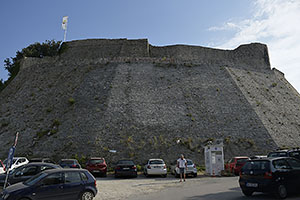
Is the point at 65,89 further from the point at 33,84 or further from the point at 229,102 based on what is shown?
the point at 229,102

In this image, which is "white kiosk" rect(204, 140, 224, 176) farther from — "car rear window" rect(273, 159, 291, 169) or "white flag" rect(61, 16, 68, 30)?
"white flag" rect(61, 16, 68, 30)

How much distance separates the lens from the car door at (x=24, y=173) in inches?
404

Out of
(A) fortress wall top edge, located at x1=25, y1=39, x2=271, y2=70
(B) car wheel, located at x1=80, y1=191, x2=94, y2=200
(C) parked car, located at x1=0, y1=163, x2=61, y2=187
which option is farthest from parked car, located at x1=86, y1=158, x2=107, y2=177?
(A) fortress wall top edge, located at x1=25, y1=39, x2=271, y2=70

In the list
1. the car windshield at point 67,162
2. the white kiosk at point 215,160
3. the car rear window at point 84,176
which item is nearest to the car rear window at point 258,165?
the car rear window at point 84,176

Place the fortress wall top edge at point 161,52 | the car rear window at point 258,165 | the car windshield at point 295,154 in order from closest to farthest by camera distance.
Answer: the car rear window at point 258,165, the car windshield at point 295,154, the fortress wall top edge at point 161,52

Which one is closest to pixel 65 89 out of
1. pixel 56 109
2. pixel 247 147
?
pixel 56 109

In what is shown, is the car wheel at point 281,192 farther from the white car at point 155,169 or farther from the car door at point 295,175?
the white car at point 155,169

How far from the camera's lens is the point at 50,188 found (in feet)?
25.5

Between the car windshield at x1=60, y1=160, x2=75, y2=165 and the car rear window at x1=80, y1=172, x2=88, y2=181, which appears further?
the car windshield at x1=60, y1=160, x2=75, y2=165

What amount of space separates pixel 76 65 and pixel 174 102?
1514 cm

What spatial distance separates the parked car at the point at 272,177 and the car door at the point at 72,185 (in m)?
6.09

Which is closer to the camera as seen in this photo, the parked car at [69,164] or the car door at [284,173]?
the car door at [284,173]

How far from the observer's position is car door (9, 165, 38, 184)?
33.7 feet

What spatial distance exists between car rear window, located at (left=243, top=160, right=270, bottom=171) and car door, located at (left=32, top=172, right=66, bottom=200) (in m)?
6.78
